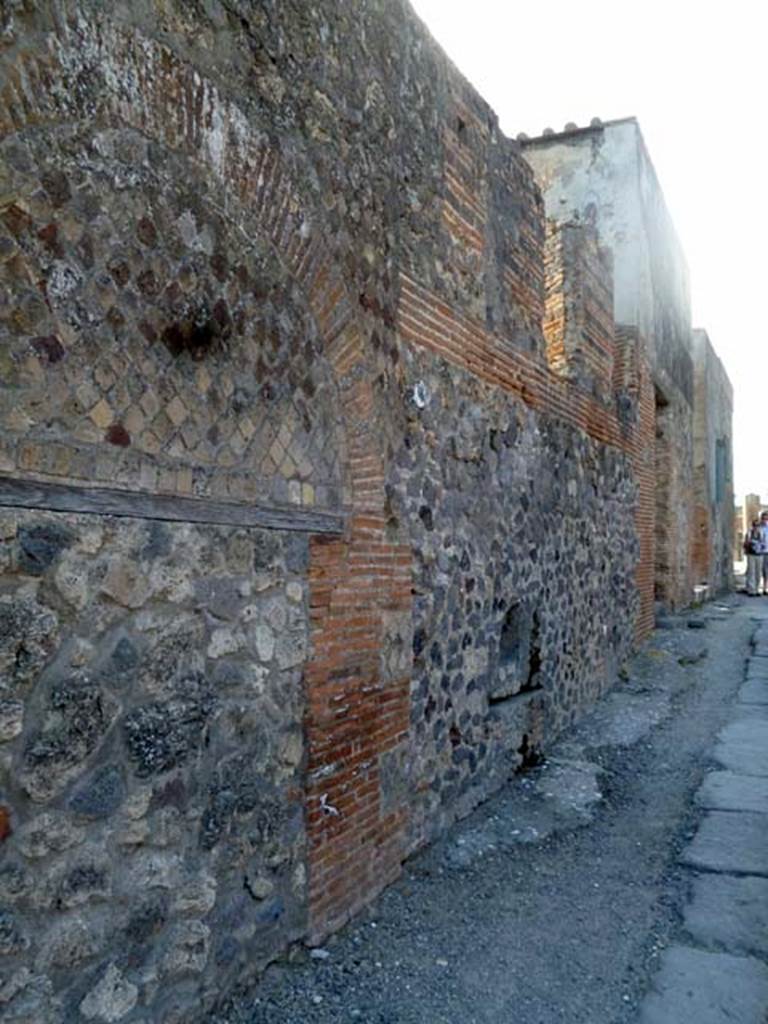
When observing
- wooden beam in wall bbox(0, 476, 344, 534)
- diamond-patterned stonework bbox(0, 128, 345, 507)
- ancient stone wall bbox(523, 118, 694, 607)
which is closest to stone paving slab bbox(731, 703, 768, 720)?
ancient stone wall bbox(523, 118, 694, 607)

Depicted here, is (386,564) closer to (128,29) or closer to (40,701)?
(40,701)

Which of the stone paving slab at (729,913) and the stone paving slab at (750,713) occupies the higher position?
the stone paving slab at (750,713)

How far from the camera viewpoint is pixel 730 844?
13.6ft

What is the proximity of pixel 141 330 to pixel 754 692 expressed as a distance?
7171 mm

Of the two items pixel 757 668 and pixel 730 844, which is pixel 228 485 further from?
pixel 757 668

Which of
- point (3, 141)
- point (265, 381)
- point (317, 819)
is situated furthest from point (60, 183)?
point (317, 819)

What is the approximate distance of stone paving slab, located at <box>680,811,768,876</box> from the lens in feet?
12.9

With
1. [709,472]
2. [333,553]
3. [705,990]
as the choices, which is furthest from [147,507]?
[709,472]

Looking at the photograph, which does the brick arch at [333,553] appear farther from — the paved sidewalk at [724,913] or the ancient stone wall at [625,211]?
the ancient stone wall at [625,211]

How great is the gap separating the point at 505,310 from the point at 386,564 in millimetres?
2278

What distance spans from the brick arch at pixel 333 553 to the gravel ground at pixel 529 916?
9.6 inches

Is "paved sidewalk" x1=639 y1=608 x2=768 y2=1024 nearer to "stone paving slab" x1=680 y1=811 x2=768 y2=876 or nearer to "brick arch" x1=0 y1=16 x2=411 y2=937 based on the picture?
"stone paving slab" x1=680 y1=811 x2=768 y2=876

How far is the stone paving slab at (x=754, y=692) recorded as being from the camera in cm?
734

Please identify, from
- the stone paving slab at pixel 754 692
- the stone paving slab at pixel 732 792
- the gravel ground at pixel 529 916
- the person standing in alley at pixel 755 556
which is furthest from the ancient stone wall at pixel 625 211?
the person standing in alley at pixel 755 556
